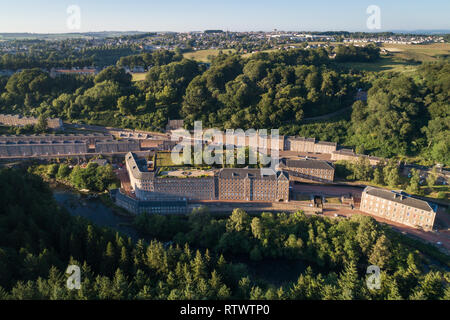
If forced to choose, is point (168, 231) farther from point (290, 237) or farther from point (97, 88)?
point (97, 88)

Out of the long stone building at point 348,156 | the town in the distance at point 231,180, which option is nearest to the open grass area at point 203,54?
the town in the distance at point 231,180

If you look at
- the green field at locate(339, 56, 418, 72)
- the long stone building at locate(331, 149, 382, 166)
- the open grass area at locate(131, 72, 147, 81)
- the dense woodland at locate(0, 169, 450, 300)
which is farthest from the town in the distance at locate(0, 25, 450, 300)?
the open grass area at locate(131, 72, 147, 81)

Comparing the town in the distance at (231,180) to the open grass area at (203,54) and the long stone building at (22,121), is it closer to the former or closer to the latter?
the long stone building at (22,121)

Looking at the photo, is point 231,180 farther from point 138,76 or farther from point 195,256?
point 138,76

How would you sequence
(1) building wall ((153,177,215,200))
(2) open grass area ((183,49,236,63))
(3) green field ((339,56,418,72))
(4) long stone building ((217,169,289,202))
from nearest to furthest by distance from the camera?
Result: (4) long stone building ((217,169,289,202)), (1) building wall ((153,177,215,200)), (3) green field ((339,56,418,72)), (2) open grass area ((183,49,236,63))

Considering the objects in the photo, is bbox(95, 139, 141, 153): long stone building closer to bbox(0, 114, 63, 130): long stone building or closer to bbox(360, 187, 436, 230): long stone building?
bbox(0, 114, 63, 130): long stone building

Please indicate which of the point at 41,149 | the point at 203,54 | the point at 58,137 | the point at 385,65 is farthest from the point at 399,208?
the point at 203,54
